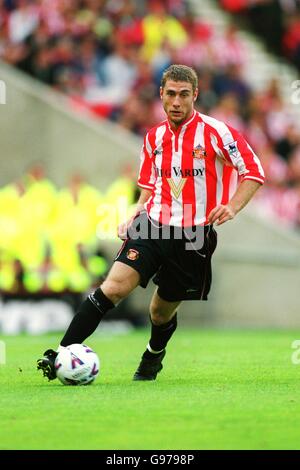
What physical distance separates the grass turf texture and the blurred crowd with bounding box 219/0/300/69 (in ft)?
38.0

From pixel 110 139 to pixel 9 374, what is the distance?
30.7ft

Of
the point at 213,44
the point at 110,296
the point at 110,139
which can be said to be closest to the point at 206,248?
the point at 110,296

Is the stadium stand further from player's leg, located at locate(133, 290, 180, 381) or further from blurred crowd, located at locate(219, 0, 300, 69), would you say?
player's leg, located at locate(133, 290, 180, 381)

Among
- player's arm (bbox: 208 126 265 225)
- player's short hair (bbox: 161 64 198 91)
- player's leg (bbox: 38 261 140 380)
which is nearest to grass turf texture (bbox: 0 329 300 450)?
player's leg (bbox: 38 261 140 380)

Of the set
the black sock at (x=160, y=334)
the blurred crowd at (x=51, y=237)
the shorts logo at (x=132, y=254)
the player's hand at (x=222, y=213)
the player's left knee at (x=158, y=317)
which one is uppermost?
the blurred crowd at (x=51, y=237)

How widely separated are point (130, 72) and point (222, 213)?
36.6ft

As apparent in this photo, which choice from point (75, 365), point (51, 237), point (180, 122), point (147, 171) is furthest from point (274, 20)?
point (75, 365)

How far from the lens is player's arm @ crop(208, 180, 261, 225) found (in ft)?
27.0

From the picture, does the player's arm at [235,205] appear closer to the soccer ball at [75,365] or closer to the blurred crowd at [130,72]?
the soccer ball at [75,365]

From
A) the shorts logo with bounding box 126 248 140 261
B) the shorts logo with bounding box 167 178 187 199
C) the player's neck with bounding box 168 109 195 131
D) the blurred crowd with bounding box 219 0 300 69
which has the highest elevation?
the blurred crowd with bounding box 219 0 300 69

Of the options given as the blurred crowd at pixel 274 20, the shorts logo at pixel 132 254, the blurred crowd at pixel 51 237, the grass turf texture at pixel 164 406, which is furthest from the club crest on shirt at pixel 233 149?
the blurred crowd at pixel 274 20

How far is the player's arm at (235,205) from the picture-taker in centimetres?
822

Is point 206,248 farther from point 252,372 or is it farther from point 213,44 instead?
point 213,44

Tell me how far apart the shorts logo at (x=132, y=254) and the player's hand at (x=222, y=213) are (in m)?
0.59
